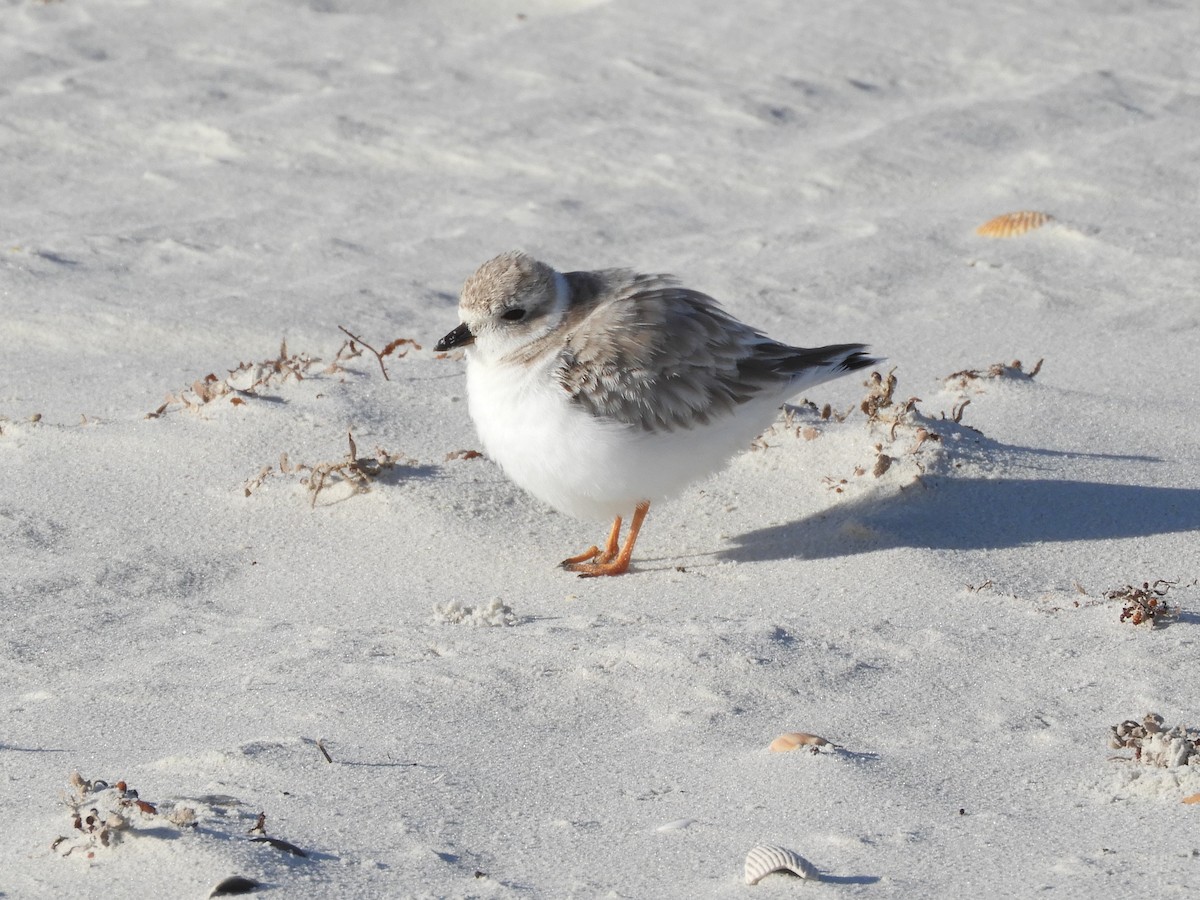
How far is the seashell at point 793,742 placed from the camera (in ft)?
11.2

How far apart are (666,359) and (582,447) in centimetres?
38

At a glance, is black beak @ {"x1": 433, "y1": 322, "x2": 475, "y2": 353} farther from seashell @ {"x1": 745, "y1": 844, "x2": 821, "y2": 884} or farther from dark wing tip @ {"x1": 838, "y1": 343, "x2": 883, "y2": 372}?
seashell @ {"x1": 745, "y1": 844, "x2": 821, "y2": 884}

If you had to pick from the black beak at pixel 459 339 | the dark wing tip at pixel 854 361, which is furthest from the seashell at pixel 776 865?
the black beak at pixel 459 339

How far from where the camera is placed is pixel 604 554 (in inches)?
193

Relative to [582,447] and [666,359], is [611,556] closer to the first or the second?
[582,447]

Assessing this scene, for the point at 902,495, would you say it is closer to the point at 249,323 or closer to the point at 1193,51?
the point at 249,323

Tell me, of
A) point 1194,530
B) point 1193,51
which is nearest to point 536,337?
point 1194,530

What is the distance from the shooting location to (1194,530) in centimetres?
476

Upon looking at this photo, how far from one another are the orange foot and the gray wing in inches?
15.7

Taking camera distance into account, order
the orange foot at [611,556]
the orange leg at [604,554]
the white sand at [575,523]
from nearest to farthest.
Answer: the white sand at [575,523]
the orange foot at [611,556]
the orange leg at [604,554]

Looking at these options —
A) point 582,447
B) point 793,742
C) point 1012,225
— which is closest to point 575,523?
point 582,447

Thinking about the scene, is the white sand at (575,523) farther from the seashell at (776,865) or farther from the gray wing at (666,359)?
the gray wing at (666,359)

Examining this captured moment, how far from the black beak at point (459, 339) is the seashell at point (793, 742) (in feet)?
6.34

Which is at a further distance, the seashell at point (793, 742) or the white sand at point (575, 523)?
the seashell at point (793, 742)
